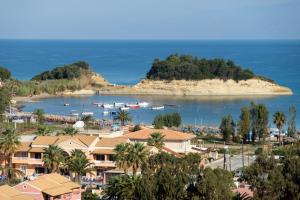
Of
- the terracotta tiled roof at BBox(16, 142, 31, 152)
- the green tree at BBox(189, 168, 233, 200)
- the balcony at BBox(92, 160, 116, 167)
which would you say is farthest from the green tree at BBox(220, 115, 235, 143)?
the green tree at BBox(189, 168, 233, 200)

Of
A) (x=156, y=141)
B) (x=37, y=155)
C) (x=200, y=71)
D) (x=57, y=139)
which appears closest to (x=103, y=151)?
(x=57, y=139)

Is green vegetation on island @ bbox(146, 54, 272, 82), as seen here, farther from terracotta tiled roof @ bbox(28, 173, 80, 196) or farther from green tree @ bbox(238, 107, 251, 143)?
terracotta tiled roof @ bbox(28, 173, 80, 196)

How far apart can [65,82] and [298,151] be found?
4230 inches

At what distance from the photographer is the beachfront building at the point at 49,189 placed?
1734 inches

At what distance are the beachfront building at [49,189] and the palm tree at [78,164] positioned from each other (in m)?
4.07

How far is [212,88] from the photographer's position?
150 meters

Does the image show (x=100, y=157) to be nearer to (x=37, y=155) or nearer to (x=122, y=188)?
(x=37, y=155)

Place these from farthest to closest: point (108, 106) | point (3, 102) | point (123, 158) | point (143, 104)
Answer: point (143, 104)
point (108, 106)
point (3, 102)
point (123, 158)

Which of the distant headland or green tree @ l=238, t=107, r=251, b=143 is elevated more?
the distant headland

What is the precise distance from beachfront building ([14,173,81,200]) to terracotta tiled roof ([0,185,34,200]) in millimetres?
1138

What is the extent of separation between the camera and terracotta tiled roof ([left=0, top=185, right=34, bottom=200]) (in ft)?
132

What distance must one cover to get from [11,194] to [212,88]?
110 meters

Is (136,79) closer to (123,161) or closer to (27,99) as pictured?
(27,99)

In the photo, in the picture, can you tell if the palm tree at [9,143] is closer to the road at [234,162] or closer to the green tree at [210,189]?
the road at [234,162]
